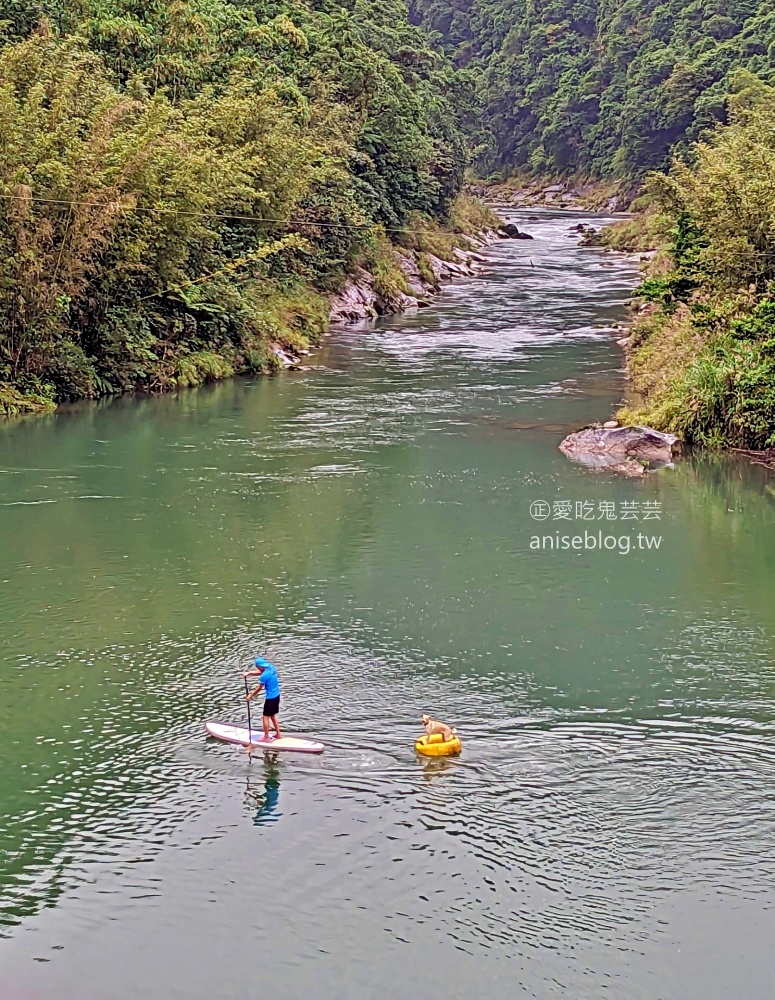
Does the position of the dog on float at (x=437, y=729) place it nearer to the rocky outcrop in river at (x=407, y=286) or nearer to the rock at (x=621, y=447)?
the rock at (x=621, y=447)

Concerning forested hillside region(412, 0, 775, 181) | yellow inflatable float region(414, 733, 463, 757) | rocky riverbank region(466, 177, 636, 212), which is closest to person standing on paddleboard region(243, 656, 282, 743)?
yellow inflatable float region(414, 733, 463, 757)

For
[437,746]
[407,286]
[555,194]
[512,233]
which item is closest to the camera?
[437,746]

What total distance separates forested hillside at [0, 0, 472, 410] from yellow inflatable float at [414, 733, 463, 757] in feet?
65.2

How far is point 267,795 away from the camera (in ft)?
36.8

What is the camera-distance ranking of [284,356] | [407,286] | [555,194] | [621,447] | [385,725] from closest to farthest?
[385,725] < [621,447] < [284,356] < [407,286] < [555,194]

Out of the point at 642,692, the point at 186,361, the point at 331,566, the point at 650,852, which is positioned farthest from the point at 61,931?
the point at 186,361

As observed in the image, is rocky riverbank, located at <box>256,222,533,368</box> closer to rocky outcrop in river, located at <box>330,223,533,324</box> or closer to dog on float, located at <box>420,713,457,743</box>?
rocky outcrop in river, located at <box>330,223,533,324</box>

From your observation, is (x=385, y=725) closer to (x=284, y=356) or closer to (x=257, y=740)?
(x=257, y=740)

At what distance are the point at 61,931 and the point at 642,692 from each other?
7131mm

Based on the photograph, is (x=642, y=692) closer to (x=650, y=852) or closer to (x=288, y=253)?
(x=650, y=852)

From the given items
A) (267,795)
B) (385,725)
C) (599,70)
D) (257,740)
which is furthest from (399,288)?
(599,70)

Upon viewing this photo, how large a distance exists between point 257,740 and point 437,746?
1811 millimetres

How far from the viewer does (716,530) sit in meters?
20.8

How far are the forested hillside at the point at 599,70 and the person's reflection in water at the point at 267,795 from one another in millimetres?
65556
